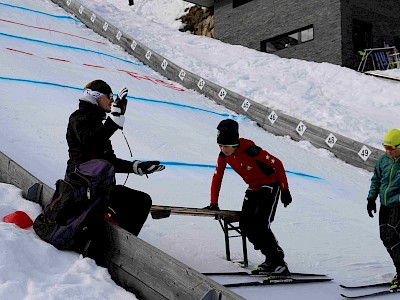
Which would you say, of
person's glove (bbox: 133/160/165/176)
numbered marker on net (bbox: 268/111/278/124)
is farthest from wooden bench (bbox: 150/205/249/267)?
numbered marker on net (bbox: 268/111/278/124)

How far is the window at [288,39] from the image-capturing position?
19.8m

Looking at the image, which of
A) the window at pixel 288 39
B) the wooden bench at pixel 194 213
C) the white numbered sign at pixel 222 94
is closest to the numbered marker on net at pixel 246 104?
the white numbered sign at pixel 222 94

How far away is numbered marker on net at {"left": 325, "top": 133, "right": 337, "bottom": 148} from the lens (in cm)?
1048

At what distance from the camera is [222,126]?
4.29 meters

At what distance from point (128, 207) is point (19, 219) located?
0.77 m

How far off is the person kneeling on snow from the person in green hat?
2.18 meters

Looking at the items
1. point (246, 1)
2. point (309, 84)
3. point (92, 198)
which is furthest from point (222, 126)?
point (246, 1)

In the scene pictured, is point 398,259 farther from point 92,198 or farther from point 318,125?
point 318,125

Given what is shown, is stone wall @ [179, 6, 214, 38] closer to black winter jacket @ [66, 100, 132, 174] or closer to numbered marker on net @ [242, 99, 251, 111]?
numbered marker on net @ [242, 99, 251, 111]

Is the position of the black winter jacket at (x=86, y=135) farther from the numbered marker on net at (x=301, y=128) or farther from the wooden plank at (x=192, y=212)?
the numbered marker on net at (x=301, y=128)

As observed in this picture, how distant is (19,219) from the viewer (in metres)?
3.63

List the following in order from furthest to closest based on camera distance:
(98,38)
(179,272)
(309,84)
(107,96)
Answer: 1. (98,38)
2. (309,84)
3. (107,96)
4. (179,272)

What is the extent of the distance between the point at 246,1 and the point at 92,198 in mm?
21251

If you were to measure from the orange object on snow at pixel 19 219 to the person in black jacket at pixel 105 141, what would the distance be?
0.47m
